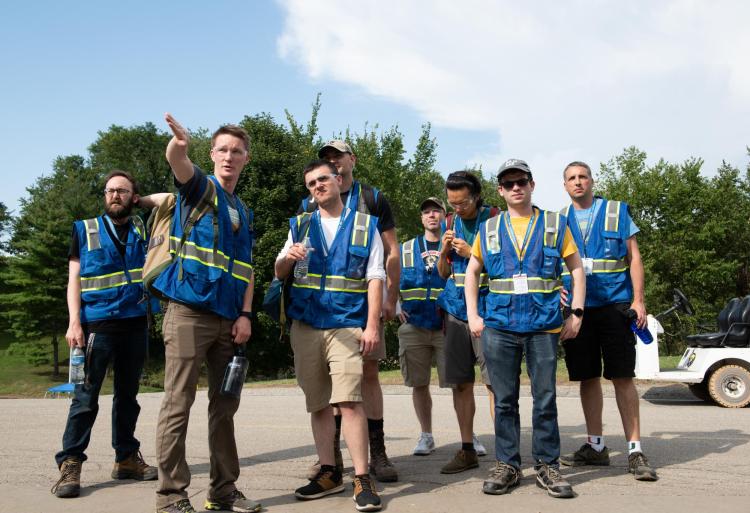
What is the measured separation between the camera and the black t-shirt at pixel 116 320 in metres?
5.68

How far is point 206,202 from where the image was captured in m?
4.64

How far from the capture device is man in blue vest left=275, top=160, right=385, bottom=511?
4902 mm

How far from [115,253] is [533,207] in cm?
349

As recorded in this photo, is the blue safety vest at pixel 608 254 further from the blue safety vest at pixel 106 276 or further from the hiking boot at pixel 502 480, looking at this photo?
the blue safety vest at pixel 106 276

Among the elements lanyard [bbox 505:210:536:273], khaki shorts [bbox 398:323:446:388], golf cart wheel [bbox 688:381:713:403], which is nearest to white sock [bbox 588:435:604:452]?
khaki shorts [bbox 398:323:446:388]

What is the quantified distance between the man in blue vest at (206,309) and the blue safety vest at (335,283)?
1.36ft

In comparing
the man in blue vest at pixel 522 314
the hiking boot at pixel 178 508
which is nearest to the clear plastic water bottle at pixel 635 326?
the man in blue vest at pixel 522 314

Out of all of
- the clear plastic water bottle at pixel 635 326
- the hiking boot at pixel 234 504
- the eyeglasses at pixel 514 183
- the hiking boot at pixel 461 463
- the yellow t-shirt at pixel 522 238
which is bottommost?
the hiking boot at pixel 461 463

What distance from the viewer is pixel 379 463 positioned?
18.7 feet

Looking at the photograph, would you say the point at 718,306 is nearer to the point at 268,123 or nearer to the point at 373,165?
the point at 373,165

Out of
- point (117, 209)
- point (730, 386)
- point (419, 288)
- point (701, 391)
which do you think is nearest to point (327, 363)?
point (419, 288)

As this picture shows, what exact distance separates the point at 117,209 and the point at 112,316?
0.91 m

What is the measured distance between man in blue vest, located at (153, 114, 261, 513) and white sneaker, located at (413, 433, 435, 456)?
7.92ft

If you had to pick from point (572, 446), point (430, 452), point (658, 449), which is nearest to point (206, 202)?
point (430, 452)
